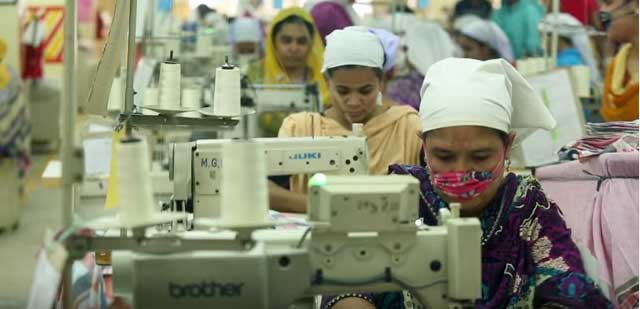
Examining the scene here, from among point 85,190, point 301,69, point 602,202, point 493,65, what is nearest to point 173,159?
point 85,190

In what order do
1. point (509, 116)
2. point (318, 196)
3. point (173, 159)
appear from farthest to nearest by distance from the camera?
point (173, 159) → point (509, 116) → point (318, 196)

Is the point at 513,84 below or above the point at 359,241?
above

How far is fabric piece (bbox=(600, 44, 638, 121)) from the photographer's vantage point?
4.67m

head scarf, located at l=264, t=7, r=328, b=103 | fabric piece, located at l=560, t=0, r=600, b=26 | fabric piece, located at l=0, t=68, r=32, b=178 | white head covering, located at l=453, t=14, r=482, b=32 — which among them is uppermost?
fabric piece, located at l=560, t=0, r=600, b=26

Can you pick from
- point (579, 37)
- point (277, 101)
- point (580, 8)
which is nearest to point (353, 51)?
point (277, 101)

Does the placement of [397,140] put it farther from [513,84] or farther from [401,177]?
[401,177]

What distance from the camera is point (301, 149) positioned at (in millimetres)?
3086

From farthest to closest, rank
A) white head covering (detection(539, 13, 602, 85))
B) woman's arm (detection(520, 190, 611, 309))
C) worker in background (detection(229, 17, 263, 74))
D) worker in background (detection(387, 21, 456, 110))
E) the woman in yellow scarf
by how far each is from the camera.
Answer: worker in background (detection(229, 17, 263, 74)), worker in background (detection(387, 21, 456, 110)), white head covering (detection(539, 13, 602, 85)), the woman in yellow scarf, woman's arm (detection(520, 190, 611, 309))

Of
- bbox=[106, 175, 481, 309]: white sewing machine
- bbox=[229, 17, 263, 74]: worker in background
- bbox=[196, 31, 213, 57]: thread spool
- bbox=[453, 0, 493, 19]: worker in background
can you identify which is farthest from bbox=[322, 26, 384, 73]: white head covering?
bbox=[229, 17, 263, 74]: worker in background

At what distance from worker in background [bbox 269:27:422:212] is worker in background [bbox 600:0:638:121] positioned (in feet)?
4.04

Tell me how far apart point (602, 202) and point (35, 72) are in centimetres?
171

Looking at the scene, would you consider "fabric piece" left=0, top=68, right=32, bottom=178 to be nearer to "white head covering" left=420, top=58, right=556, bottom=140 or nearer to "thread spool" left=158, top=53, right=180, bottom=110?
"white head covering" left=420, top=58, right=556, bottom=140

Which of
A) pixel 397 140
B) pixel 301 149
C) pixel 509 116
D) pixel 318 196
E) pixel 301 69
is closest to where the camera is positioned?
pixel 318 196

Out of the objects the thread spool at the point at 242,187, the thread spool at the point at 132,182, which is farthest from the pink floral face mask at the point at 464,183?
the thread spool at the point at 132,182
